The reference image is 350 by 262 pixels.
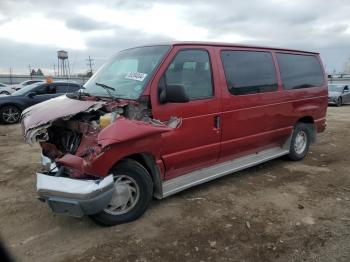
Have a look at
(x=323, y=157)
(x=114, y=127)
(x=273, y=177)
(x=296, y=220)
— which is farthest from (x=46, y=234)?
(x=323, y=157)

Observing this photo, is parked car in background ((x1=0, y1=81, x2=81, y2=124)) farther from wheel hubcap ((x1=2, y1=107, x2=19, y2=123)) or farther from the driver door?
the driver door

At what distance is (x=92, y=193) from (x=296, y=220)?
2299 mm

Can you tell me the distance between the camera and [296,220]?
14.3 ft

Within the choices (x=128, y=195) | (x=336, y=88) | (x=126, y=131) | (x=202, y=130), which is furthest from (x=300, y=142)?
(x=336, y=88)

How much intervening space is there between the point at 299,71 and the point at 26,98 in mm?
9598

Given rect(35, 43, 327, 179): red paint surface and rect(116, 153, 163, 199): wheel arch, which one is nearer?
rect(35, 43, 327, 179): red paint surface

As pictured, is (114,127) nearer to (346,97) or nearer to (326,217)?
(326,217)

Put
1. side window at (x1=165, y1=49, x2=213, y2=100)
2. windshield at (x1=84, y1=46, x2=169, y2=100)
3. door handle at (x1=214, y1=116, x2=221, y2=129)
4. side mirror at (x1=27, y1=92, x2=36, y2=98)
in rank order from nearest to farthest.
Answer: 1. windshield at (x1=84, y1=46, x2=169, y2=100)
2. side window at (x1=165, y1=49, x2=213, y2=100)
3. door handle at (x1=214, y1=116, x2=221, y2=129)
4. side mirror at (x1=27, y1=92, x2=36, y2=98)

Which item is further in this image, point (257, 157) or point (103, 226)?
point (257, 157)

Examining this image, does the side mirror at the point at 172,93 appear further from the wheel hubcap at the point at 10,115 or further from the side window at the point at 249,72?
the wheel hubcap at the point at 10,115

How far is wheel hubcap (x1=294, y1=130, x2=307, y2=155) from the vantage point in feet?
22.8

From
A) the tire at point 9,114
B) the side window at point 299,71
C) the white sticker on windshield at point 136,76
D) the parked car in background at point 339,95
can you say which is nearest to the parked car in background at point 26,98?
the tire at point 9,114

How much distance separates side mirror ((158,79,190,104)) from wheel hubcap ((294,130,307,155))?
328cm

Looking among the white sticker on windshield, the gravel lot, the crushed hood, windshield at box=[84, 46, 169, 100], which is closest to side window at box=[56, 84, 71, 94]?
the gravel lot
